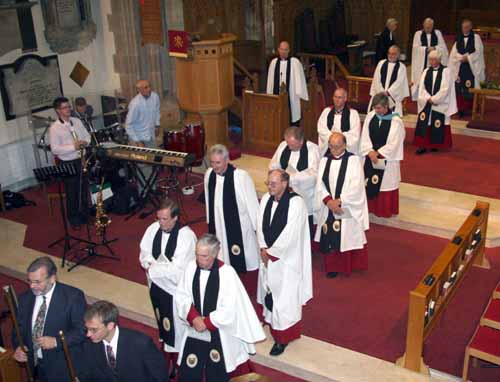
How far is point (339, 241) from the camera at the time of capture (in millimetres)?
7711

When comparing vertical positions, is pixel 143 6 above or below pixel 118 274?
above

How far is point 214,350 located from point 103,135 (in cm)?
592

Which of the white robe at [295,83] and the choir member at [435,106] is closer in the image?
the choir member at [435,106]

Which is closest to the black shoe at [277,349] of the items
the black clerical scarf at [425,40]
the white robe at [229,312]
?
the white robe at [229,312]

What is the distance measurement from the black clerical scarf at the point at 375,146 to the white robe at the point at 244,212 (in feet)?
7.88

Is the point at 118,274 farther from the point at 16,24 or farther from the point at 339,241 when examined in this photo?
the point at 16,24

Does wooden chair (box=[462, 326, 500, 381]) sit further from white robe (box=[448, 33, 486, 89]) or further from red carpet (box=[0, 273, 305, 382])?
white robe (box=[448, 33, 486, 89])

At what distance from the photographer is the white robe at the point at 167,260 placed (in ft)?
19.4

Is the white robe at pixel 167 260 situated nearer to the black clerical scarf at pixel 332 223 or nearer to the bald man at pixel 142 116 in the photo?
the black clerical scarf at pixel 332 223

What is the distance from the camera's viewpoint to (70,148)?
371 inches

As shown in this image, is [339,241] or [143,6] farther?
[143,6]

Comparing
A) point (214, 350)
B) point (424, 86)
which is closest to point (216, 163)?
point (214, 350)

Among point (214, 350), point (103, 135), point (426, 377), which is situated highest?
point (103, 135)

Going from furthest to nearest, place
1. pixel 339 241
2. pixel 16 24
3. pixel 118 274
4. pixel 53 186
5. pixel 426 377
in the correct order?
pixel 16 24
pixel 53 186
pixel 118 274
pixel 339 241
pixel 426 377
